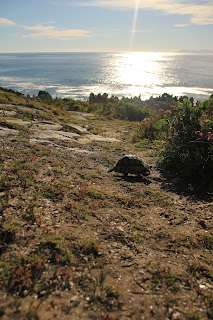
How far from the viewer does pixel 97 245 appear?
430cm

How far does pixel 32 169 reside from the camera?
6.82 meters

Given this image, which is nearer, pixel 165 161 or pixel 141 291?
pixel 141 291

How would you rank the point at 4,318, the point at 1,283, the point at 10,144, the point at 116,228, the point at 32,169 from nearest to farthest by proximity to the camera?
the point at 4,318 → the point at 1,283 → the point at 116,228 → the point at 32,169 → the point at 10,144

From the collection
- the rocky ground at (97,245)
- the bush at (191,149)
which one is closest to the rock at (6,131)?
the rocky ground at (97,245)

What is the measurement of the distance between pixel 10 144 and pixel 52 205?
4.36 meters

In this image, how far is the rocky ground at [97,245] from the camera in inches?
124

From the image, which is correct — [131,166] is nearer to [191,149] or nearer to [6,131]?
[191,149]

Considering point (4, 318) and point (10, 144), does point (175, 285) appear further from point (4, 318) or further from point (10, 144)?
point (10, 144)

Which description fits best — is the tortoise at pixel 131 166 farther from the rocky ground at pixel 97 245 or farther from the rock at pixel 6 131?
the rock at pixel 6 131

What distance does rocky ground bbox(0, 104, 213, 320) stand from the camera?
10.4 ft

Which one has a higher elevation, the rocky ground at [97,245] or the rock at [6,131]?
the rock at [6,131]

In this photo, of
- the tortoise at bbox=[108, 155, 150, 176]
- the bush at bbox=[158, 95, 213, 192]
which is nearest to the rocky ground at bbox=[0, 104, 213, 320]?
the tortoise at bbox=[108, 155, 150, 176]

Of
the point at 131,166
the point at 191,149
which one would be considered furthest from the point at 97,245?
the point at 191,149

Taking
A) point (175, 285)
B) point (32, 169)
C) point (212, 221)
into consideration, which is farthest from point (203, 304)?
point (32, 169)
